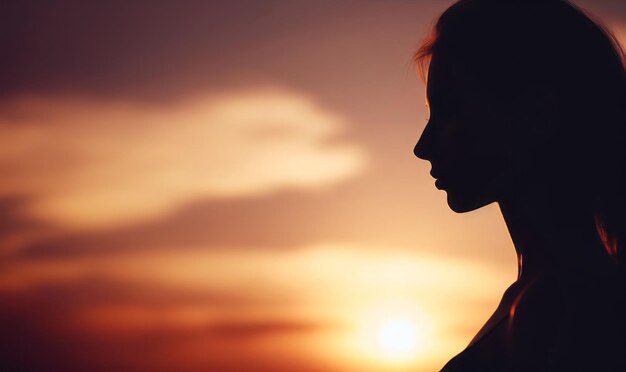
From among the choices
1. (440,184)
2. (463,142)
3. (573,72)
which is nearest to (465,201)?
(440,184)

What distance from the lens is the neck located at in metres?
2.53

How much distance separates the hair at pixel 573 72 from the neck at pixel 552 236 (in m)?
0.07

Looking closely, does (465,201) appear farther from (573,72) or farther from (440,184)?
(573,72)

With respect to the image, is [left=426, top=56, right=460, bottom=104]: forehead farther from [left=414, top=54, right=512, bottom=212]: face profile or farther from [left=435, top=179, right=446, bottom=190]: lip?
[left=435, top=179, right=446, bottom=190]: lip

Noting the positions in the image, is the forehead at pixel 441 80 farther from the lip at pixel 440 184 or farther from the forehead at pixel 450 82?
the lip at pixel 440 184

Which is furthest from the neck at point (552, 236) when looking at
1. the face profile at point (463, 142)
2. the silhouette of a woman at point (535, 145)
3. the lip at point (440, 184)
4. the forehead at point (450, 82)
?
the forehead at point (450, 82)

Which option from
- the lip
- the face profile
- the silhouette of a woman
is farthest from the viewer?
the lip

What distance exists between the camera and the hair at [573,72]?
8.47ft

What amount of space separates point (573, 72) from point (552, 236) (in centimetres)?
60

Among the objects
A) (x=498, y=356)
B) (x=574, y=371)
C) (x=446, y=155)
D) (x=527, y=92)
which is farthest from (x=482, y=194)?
(x=574, y=371)

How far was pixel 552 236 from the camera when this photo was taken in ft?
8.56

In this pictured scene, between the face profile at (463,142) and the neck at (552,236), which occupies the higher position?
the face profile at (463,142)

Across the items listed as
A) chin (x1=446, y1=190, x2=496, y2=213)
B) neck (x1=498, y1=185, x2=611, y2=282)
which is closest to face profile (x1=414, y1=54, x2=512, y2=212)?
chin (x1=446, y1=190, x2=496, y2=213)

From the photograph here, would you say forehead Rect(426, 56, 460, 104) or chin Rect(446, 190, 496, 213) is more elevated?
forehead Rect(426, 56, 460, 104)
